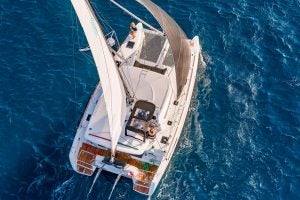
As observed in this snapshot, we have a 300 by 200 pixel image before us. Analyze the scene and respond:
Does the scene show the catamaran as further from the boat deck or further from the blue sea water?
the blue sea water

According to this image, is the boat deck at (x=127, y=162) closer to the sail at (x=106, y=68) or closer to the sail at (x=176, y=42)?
the sail at (x=106, y=68)

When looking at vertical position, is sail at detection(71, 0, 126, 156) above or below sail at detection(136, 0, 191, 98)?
below

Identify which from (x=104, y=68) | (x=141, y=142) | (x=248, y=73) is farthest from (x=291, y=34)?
(x=104, y=68)

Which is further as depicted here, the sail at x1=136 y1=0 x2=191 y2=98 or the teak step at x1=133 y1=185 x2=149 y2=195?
the sail at x1=136 y1=0 x2=191 y2=98

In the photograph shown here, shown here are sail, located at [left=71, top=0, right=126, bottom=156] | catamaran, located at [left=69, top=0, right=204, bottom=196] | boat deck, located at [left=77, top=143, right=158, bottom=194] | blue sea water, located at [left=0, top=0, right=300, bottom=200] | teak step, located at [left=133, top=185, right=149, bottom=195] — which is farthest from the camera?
blue sea water, located at [left=0, top=0, right=300, bottom=200]

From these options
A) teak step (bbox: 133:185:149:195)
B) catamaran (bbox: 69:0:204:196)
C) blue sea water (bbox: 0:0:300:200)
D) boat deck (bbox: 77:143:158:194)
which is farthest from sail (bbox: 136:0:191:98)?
teak step (bbox: 133:185:149:195)

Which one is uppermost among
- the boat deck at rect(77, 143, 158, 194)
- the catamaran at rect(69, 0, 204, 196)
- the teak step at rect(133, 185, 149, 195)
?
the catamaran at rect(69, 0, 204, 196)

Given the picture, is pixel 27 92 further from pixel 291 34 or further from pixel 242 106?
pixel 291 34
